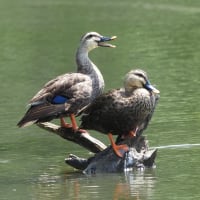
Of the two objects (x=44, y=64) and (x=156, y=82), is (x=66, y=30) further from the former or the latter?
(x=156, y=82)

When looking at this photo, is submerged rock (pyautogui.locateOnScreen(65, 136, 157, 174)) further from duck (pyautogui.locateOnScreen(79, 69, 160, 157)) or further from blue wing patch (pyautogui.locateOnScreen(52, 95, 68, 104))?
blue wing patch (pyautogui.locateOnScreen(52, 95, 68, 104))

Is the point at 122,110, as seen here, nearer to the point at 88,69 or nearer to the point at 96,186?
the point at 96,186

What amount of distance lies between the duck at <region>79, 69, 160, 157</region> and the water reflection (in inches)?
19.1

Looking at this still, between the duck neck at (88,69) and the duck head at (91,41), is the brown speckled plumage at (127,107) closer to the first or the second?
the duck neck at (88,69)

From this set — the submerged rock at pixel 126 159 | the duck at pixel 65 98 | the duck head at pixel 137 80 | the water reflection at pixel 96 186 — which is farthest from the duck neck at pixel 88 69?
the water reflection at pixel 96 186

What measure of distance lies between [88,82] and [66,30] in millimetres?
18065

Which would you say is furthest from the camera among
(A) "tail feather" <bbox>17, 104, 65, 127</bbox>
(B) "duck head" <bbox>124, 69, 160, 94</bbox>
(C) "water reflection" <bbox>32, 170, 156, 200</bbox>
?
(A) "tail feather" <bbox>17, 104, 65, 127</bbox>

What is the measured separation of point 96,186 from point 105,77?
913 centimetres

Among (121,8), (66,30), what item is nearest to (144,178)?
(66,30)

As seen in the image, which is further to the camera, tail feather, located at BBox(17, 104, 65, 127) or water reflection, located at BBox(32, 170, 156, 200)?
tail feather, located at BBox(17, 104, 65, 127)

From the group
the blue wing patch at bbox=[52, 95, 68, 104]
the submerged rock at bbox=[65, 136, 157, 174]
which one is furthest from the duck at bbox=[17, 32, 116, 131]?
the submerged rock at bbox=[65, 136, 157, 174]

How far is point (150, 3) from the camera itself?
36.7 meters

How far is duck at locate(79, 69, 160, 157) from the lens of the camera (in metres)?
12.4

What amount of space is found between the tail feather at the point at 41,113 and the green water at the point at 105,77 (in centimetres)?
68
